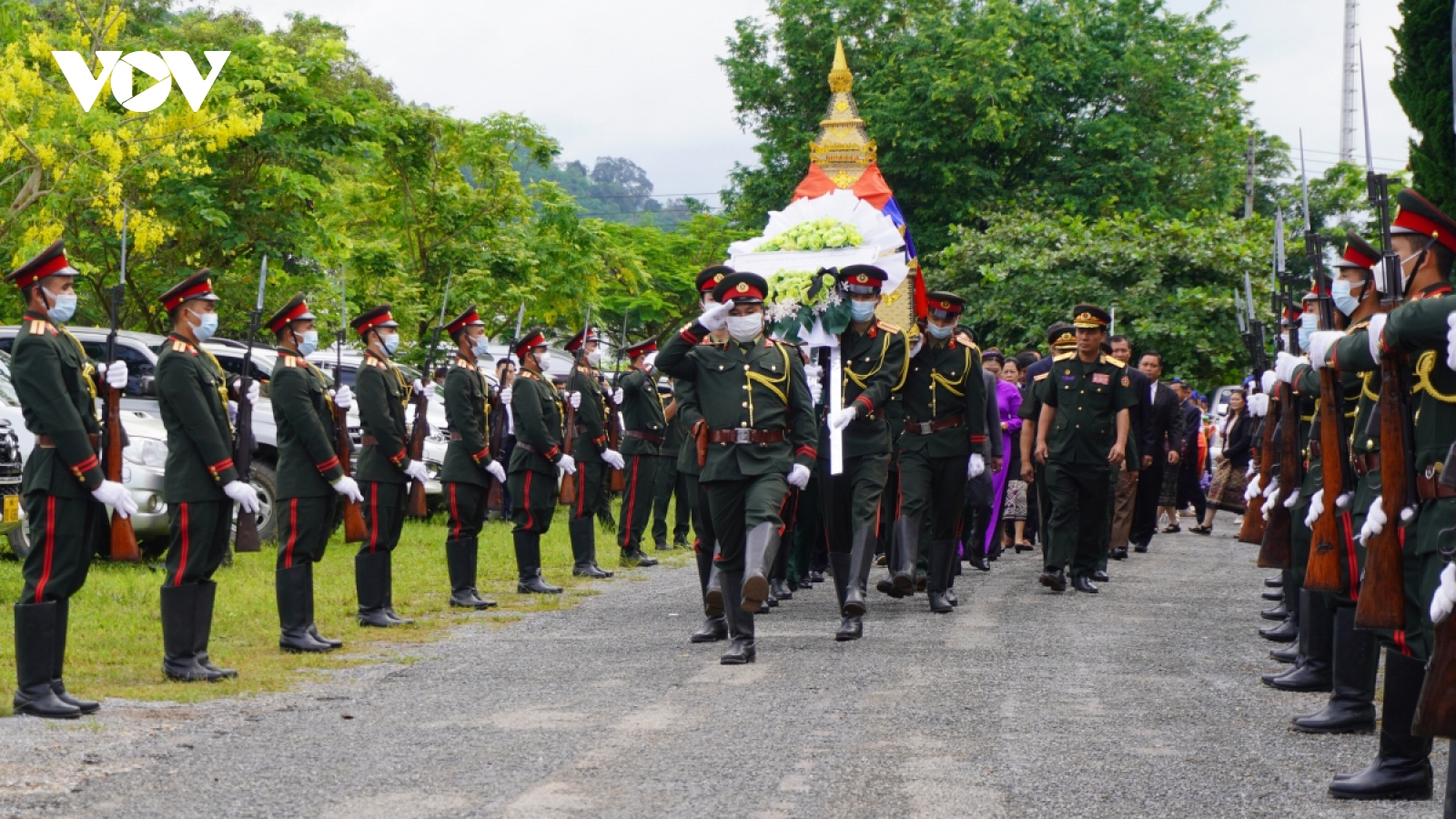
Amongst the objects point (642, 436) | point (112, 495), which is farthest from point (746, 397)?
point (642, 436)

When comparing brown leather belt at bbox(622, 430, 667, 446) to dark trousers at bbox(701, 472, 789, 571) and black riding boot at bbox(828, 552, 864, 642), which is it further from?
dark trousers at bbox(701, 472, 789, 571)

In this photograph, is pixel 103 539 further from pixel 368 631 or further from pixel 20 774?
pixel 20 774

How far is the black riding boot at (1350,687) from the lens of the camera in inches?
263

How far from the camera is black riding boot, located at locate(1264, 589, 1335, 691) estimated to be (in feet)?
25.4

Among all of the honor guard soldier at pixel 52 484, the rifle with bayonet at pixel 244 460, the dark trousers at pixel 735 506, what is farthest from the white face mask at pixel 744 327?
the honor guard soldier at pixel 52 484

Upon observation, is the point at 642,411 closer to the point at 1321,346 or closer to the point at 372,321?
the point at 372,321

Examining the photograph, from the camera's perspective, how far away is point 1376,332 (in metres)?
5.38

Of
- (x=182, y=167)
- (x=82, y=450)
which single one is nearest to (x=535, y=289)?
(x=182, y=167)

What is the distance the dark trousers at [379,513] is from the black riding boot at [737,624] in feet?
8.34

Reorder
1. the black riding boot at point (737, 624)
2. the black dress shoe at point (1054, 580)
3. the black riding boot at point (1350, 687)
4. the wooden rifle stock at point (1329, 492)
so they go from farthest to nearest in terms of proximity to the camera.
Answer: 1. the black dress shoe at point (1054, 580)
2. the black riding boot at point (737, 624)
3. the black riding boot at point (1350, 687)
4. the wooden rifle stock at point (1329, 492)

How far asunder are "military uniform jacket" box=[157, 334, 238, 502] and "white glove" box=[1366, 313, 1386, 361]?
525cm

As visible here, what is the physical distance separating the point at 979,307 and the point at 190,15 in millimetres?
22031

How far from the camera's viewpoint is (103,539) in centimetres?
1245

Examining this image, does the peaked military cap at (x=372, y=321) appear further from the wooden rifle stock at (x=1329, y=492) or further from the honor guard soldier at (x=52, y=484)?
the wooden rifle stock at (x=1329, y=492)
